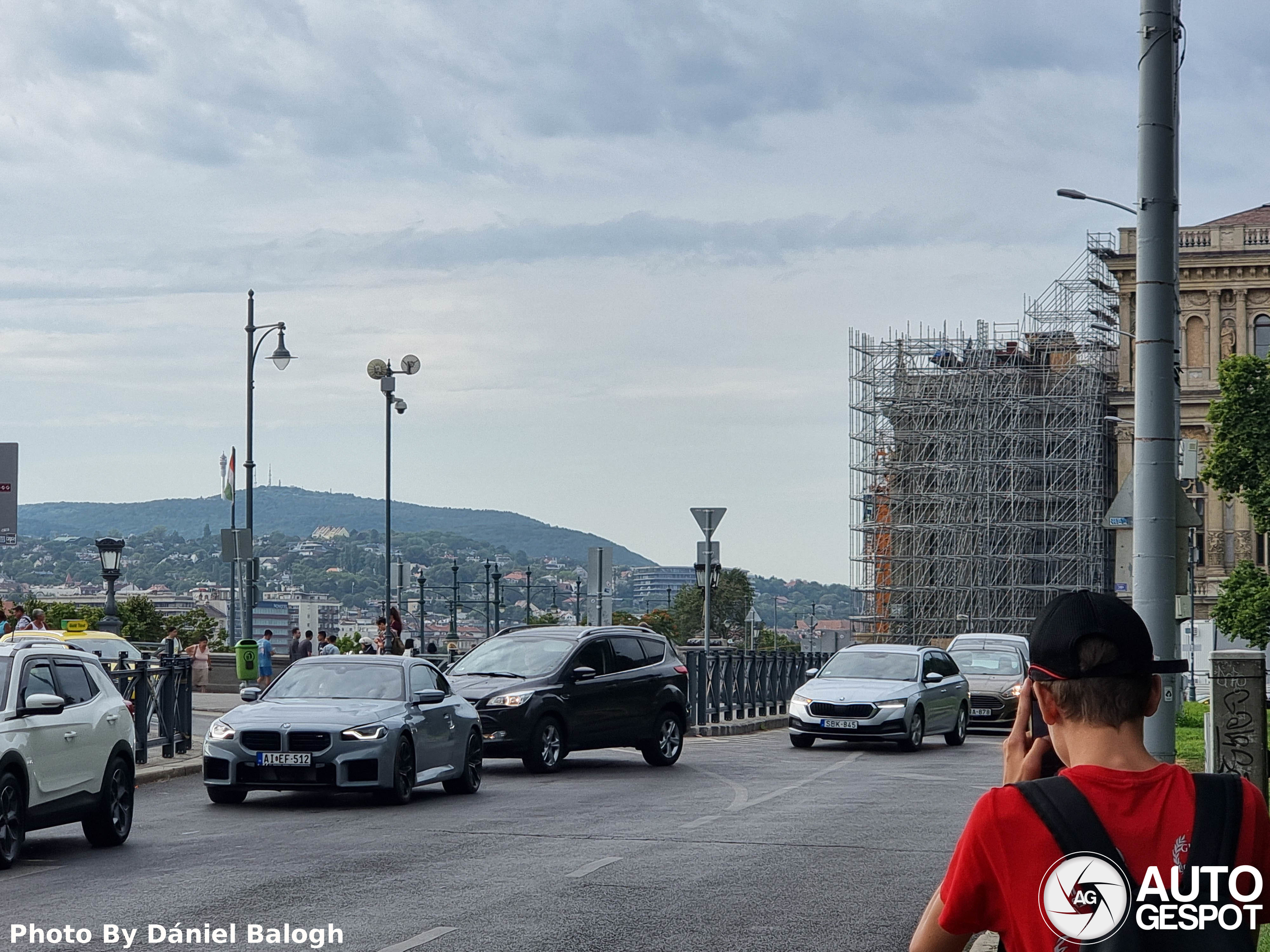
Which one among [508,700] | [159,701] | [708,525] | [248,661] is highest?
[708,525]

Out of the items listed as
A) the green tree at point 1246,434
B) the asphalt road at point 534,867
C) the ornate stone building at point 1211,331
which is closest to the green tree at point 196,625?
the green tree at point 1246,434

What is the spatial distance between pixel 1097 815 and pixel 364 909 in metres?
7.80

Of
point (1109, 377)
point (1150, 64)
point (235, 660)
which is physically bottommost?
point (235, 660)

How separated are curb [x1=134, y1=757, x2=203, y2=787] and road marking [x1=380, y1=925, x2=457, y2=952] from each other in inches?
437

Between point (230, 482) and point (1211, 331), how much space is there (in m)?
47.1

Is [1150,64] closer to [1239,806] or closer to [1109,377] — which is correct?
[1239,806]

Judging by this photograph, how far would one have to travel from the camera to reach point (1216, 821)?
9.54ft

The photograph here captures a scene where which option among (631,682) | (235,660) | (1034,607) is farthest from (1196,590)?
(631,682)

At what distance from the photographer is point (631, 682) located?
22578 millimetres

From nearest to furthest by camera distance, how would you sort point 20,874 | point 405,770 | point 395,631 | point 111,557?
point 20,874
point 405,770
point 111,557
point 395,631

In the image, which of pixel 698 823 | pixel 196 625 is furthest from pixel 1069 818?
pixel 196 625

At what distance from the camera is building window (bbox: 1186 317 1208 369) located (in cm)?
8031

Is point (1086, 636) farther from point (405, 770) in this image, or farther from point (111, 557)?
point (111, 557)

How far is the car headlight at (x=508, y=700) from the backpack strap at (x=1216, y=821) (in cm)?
1793
